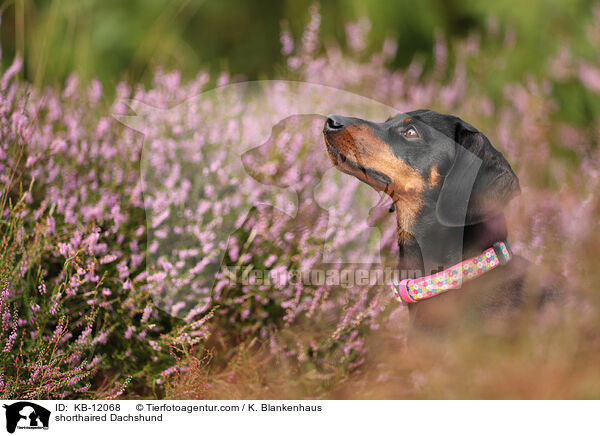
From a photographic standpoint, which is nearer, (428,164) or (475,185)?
(475,185)

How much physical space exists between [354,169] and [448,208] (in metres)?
0.40

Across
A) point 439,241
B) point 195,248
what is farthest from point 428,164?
point 195,248

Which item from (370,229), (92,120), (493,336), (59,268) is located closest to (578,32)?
(370,229)

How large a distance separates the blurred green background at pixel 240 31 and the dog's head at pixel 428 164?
1.26 m

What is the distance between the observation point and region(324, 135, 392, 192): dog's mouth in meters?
2.12

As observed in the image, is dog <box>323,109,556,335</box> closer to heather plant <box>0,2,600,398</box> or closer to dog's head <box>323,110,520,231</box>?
dog's head <box>323,110,520,231</box>

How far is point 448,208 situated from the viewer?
212 centimetres

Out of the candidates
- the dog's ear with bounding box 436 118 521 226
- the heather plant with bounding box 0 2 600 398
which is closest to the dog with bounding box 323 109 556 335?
the dog's ear with bounding box 436 118 521 226

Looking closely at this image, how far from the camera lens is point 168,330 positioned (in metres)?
2.38

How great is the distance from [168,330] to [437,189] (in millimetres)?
1297

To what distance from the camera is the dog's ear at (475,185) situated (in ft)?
6.73
